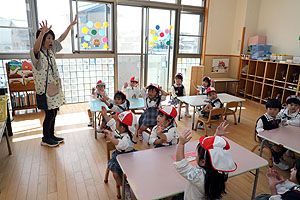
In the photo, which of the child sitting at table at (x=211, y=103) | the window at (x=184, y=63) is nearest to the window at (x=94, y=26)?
the window at (x=184, y=63)

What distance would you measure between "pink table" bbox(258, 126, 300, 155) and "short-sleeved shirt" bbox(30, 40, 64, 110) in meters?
2.87

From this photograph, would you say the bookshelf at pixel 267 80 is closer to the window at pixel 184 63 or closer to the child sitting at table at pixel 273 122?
the window at pixel 184 63

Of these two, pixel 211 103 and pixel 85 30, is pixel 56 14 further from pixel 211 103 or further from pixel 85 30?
pixel 211 103

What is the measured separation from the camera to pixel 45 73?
3021mm

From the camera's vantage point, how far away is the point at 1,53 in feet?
15.9

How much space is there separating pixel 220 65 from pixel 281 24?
205 centimetres

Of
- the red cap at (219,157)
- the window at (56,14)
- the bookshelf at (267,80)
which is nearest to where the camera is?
the red cap at (219,157)

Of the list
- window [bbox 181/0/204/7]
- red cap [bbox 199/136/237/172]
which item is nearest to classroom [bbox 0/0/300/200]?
red cap [bbox 199/136/237/172]

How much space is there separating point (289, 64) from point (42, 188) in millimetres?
5887

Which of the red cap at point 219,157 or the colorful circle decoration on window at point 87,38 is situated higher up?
the colorful circle decoration on window at point 87,38

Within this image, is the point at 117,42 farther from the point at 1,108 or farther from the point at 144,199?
the point at 144,199

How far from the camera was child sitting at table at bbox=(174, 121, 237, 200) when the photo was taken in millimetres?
1339

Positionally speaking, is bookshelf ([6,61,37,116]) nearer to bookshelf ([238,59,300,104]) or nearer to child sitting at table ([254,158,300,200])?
child sitting at table ([254,158,300,200])

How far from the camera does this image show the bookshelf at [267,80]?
5578 mm
